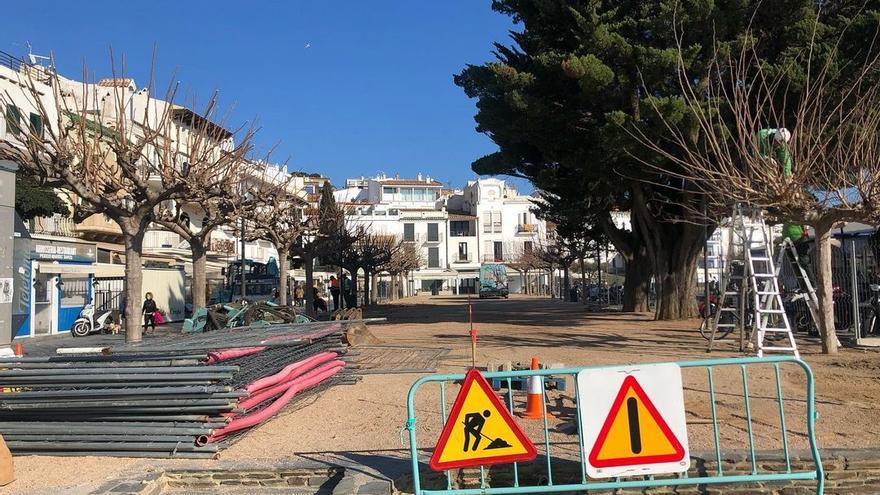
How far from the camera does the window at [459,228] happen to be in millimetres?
86688

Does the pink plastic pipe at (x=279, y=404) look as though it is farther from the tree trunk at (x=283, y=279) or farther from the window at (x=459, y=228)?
A: the window at (x=459, y=228)

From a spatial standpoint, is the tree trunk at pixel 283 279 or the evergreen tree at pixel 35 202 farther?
the evergreen tree at pixel 35 202

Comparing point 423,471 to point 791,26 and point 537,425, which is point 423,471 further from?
point 791,26

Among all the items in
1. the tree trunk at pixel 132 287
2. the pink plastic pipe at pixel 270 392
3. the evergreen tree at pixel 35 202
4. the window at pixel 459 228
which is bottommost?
the pink plastic pipe at pixel 270 392

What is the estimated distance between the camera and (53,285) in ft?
85.8

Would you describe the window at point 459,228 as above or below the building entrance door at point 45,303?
above

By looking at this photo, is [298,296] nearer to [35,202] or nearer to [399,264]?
[35,202]

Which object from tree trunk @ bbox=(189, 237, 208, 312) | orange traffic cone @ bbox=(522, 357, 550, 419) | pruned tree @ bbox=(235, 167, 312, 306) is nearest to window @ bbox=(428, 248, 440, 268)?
pruned tree @ bbox=(235, 167, 312, 306)

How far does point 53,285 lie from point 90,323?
2.54m

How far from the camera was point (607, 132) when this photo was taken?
19.8 meters

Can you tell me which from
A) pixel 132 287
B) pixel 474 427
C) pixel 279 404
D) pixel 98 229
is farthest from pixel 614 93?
pixel 98 229

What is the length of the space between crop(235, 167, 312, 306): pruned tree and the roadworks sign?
64.7 feet

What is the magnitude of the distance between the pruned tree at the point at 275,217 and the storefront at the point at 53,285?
649cm

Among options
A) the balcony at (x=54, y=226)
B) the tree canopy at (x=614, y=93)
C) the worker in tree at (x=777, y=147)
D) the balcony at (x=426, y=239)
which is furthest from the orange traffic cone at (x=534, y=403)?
the balcony at (x=426, y=239)
